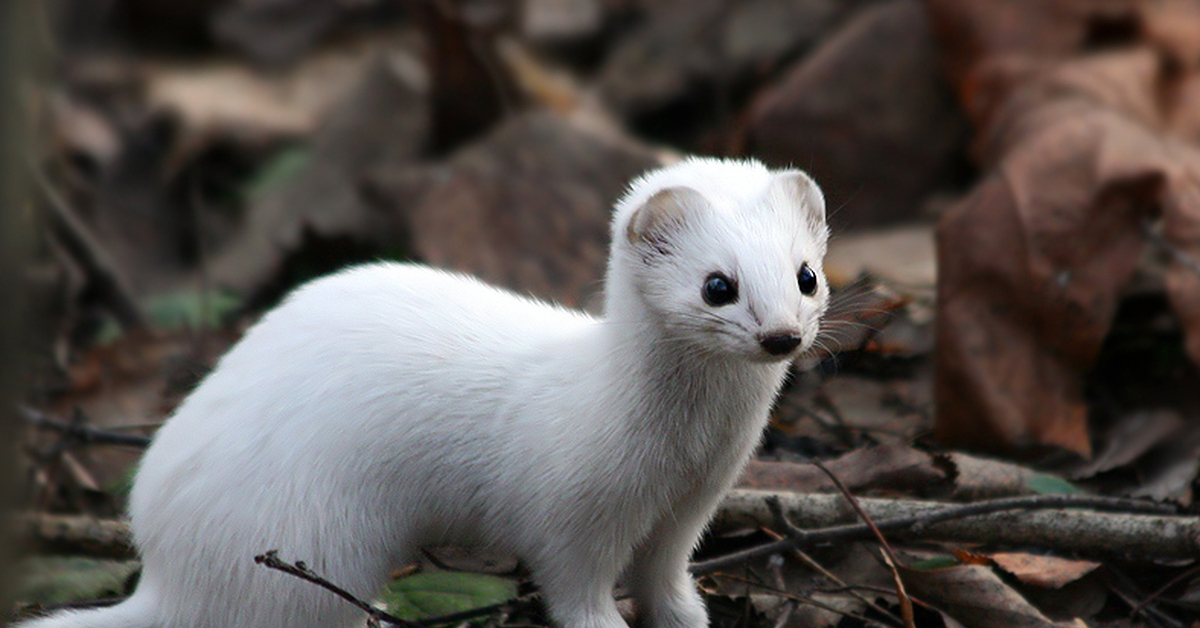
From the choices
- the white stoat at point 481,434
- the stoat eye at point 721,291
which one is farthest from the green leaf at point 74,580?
the stoat eye at point 721,291

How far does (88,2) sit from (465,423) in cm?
867

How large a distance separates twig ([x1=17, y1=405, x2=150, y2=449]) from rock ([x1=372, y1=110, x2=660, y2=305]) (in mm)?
1778

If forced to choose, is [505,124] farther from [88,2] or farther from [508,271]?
[88,2]

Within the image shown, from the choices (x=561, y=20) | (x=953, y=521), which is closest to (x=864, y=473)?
(x=953, y=521)

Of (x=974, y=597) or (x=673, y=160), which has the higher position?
(x=673, y=160)

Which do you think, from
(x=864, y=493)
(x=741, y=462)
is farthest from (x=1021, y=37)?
(x=741, y=462)

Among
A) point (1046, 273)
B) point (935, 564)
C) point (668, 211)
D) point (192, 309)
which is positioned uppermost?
point (668, 211)

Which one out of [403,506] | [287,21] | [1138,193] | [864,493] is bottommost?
[864,493]

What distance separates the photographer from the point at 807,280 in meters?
3.01

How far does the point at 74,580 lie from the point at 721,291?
7.47 ft

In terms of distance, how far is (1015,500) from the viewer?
3568mm

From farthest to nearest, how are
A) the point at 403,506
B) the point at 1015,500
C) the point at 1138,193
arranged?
Answer: the point at 1138,193, the point at 1015,500, the point at 403,506

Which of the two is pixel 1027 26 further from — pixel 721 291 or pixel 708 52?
pixel 721 291

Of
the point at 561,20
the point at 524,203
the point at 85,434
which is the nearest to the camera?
the point at 85,434
